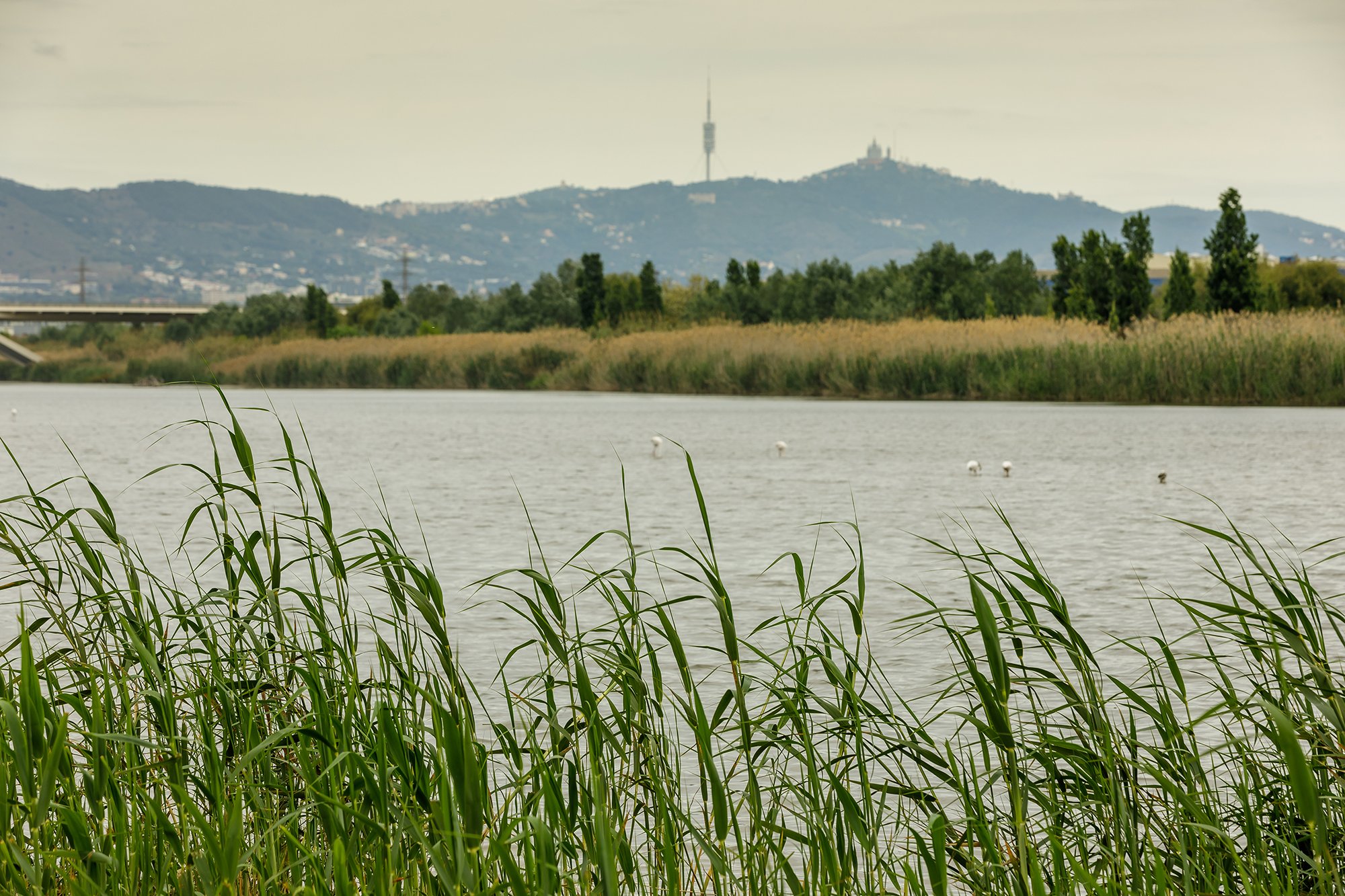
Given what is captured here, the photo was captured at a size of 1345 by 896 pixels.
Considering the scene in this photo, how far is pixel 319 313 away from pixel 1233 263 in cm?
4009

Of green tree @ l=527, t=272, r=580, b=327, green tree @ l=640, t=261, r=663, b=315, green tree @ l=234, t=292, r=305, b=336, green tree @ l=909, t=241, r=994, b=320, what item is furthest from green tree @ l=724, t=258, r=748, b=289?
green tree @ l=234, t=292, r=305, b=336

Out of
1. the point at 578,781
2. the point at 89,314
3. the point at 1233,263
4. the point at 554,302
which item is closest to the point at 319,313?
the point at 554,302

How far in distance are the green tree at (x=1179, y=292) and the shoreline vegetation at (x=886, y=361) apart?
4.21 ft

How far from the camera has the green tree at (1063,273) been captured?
37.6 meters

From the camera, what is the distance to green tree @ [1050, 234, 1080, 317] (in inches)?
1481

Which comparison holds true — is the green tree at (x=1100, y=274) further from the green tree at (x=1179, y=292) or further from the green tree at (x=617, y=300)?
the green tree at (x=617, y=300)

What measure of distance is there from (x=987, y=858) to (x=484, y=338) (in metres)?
45.8

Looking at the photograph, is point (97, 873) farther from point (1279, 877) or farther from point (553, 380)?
point (553, 380)

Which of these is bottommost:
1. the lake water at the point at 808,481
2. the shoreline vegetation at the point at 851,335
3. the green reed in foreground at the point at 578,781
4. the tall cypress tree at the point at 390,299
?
the lake water at the point at 808,481

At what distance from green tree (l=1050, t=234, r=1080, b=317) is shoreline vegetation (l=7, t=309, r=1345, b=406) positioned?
135 inches

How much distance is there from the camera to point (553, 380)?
4372cm

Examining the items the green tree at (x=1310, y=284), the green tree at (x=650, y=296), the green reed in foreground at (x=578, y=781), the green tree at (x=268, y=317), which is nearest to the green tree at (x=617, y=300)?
the green tree at (x=650, y=296)

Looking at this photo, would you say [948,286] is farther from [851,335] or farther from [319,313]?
[319,313]

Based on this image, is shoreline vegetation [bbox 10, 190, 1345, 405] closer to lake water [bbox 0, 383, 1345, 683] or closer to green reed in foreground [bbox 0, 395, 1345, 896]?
lake water [bbox 0, 383, 1345, 683]
